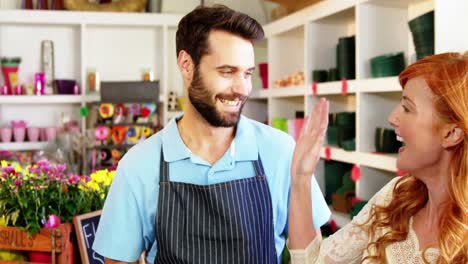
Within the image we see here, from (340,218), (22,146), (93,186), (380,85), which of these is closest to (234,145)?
(93,186)

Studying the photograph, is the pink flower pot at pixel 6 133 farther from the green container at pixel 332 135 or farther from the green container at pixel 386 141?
the green container at pixel 386 141

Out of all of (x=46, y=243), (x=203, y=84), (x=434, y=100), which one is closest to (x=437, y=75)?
(x=434, y=100)

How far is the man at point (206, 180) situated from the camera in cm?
161

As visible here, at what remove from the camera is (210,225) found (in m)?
1.64

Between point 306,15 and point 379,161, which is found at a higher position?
point 306,15

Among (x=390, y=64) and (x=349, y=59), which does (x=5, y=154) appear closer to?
(x=349, y=59)

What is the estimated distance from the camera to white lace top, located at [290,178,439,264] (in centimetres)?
128

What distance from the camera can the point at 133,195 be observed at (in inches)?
64.5

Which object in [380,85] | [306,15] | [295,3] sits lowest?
[380,85]

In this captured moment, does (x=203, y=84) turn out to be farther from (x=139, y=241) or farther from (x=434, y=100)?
(x=434, y=100)

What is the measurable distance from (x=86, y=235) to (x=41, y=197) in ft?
0.67

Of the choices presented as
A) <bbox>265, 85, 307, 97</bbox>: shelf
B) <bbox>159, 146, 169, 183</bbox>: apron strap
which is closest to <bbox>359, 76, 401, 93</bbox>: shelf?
<bbox>265, 85, 307, 97</bbox>: shelf

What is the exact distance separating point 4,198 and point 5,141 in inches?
120

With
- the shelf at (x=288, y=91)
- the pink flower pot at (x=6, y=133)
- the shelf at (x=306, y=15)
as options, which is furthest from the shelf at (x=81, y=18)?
the shelf at (x=288, y=91)
